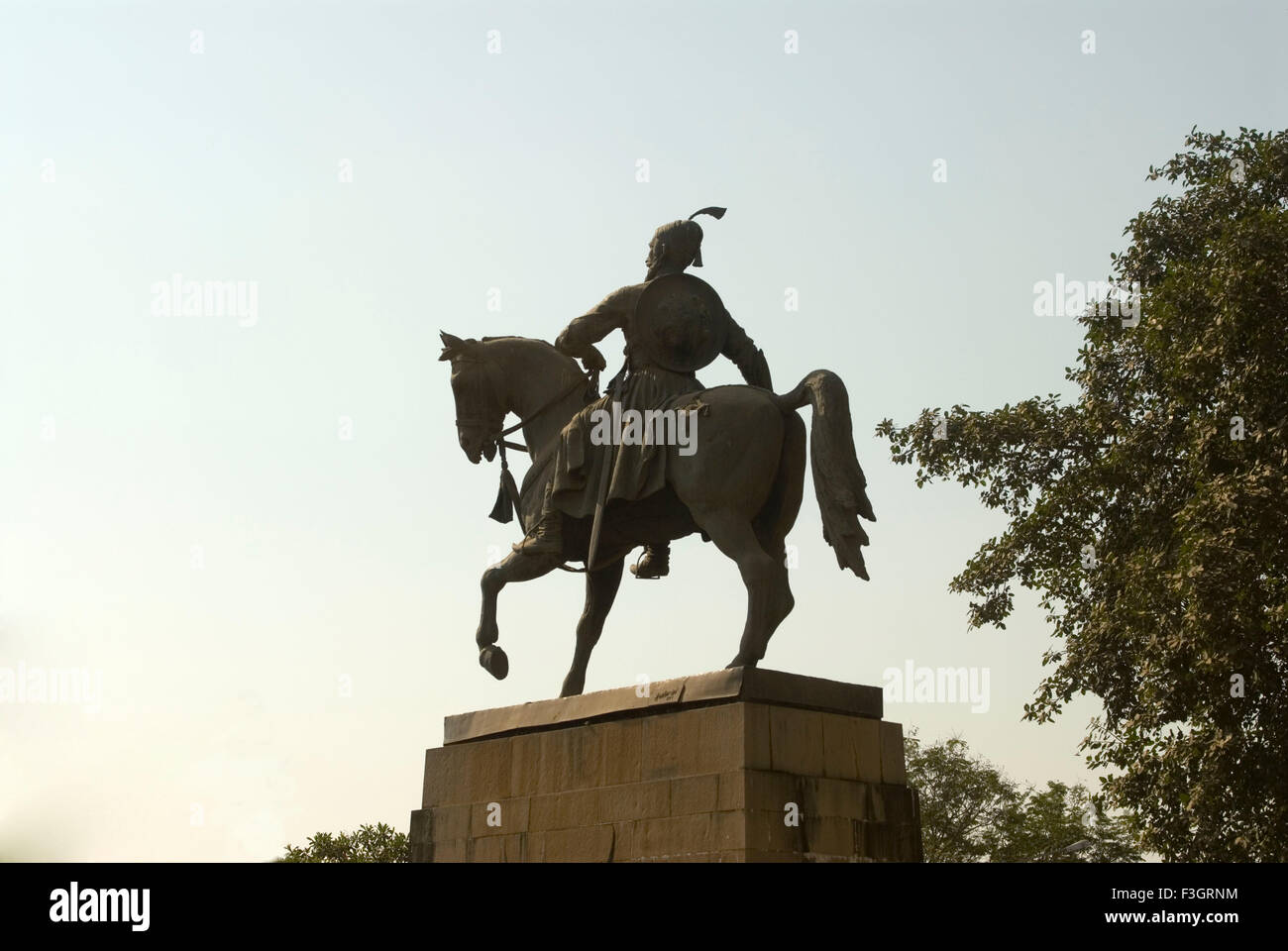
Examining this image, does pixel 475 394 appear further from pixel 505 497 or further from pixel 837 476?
pixel 837 476

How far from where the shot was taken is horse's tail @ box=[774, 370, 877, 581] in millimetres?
10516

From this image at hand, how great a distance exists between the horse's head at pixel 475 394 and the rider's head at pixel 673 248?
4.86 ft

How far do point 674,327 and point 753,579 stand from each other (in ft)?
7.13

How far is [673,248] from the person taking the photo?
12008 mm

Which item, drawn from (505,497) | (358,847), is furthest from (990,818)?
(505,497)

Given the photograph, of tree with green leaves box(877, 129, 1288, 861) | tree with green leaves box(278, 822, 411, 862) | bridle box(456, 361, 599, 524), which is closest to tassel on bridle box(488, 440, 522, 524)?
bridle box(456, 361, 599, 524)

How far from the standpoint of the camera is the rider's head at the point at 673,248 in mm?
12008

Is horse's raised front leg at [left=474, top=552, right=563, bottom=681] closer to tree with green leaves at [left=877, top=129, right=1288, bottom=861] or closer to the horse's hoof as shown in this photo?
the horse's hoof

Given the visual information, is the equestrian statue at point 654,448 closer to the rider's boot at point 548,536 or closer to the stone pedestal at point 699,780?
the rider's boot at point 548,536

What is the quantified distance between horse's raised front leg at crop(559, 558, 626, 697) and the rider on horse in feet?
0.76

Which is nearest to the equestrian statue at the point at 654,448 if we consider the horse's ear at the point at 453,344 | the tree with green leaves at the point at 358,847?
the horse's ear at the point at 453,344

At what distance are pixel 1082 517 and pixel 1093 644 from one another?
222 cm

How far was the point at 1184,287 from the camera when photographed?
1850 centimetres
